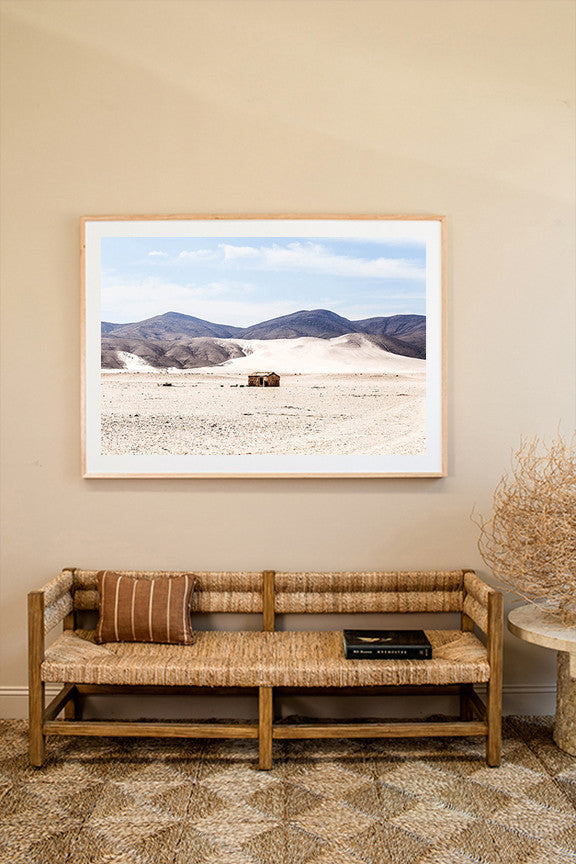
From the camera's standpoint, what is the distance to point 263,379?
2875 millimetres

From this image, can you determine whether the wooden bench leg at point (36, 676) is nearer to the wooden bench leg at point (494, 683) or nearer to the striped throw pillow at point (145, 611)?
the striped throw pillow at point (145, 611)

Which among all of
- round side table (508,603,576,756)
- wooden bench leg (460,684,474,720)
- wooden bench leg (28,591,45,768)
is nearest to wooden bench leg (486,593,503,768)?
round side table (508,603,576,756)

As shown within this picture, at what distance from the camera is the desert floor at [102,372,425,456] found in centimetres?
285

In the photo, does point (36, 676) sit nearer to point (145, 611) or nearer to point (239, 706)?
point (145, 611)

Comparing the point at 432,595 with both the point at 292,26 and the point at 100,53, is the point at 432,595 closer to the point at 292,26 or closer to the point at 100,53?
the point at 292,26

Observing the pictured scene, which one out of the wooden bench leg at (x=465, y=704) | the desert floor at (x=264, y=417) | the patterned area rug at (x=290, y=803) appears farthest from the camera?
the desert floor at (x=264, y=417)

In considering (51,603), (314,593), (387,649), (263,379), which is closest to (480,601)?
(387,649)

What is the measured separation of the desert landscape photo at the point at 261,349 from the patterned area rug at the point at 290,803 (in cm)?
117

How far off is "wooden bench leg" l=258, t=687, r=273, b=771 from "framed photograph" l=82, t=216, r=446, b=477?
2.90 ft

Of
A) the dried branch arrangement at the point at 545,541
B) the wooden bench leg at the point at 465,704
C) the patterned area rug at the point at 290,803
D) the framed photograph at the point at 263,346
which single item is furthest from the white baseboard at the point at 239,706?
the framed photograph at the point at 263,346

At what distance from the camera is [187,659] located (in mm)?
2418

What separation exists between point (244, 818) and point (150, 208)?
2.33 metres

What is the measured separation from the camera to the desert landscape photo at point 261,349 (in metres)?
2.85

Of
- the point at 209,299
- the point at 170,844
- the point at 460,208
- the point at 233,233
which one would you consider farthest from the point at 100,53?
the point at 170,844
